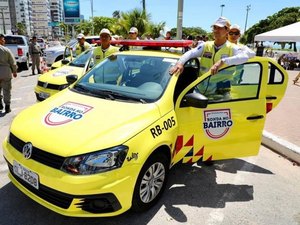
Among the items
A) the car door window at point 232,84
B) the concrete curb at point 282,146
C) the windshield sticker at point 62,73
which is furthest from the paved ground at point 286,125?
the windshield sticker at point 62,73

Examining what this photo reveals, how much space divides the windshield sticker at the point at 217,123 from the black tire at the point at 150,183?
69 centimetres

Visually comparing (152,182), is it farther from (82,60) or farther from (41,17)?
(41,17)

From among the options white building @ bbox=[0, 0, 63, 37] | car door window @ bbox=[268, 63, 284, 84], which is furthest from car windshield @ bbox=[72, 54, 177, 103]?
white building @ bbox=[0, 0, 63, 37]

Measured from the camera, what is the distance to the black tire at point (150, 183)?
2.85 m

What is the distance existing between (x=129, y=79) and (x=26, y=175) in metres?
1.71

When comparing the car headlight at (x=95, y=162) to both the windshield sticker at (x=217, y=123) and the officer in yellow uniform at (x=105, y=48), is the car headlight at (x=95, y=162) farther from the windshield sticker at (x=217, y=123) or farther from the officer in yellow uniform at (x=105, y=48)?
the officer in yellow uniform at (x=105, y=48)

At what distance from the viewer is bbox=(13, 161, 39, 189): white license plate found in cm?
262

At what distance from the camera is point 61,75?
694 centimetres

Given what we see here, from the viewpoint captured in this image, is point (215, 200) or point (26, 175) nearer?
point (26, 175)

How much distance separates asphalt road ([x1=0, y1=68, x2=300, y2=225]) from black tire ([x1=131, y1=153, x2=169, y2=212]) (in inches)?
5.7

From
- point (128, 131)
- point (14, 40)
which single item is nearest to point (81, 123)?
point (128, 131)

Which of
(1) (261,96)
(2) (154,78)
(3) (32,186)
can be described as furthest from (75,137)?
(1) (261,96)

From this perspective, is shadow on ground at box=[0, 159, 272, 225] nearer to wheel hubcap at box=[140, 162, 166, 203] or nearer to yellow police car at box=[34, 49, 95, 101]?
wheel hubcap at box=[140, 162, 166, 203]

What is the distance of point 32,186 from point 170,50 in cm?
292
